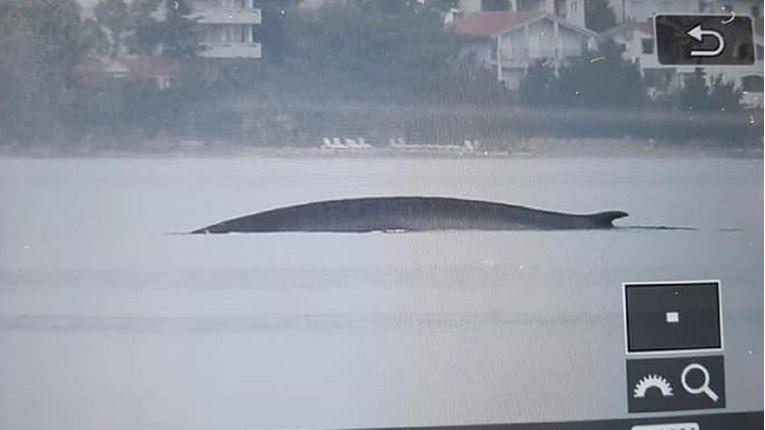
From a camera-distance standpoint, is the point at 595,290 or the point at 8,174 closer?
the point at 8,174

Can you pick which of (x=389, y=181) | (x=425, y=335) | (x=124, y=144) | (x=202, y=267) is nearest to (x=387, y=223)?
(x=389, y=181)

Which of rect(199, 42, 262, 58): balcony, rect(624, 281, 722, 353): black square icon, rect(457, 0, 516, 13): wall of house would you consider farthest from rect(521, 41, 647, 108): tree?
rect(199, 42, 262, 58): balcony

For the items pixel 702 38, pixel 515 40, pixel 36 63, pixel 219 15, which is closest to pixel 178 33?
pixel 219 15

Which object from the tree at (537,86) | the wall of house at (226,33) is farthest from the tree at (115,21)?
the tree at (537,86)

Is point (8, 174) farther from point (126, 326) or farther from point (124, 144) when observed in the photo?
point (126, 326)

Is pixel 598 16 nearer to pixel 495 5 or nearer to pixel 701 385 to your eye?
pixel 495 5

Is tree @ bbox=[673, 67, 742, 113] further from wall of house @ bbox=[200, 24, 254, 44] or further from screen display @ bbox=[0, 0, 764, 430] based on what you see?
wall of house @ bbox=[200, 24, 254, 44]

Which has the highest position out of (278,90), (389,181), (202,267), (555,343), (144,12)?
(144,12)

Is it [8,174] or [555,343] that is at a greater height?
[8,174]
